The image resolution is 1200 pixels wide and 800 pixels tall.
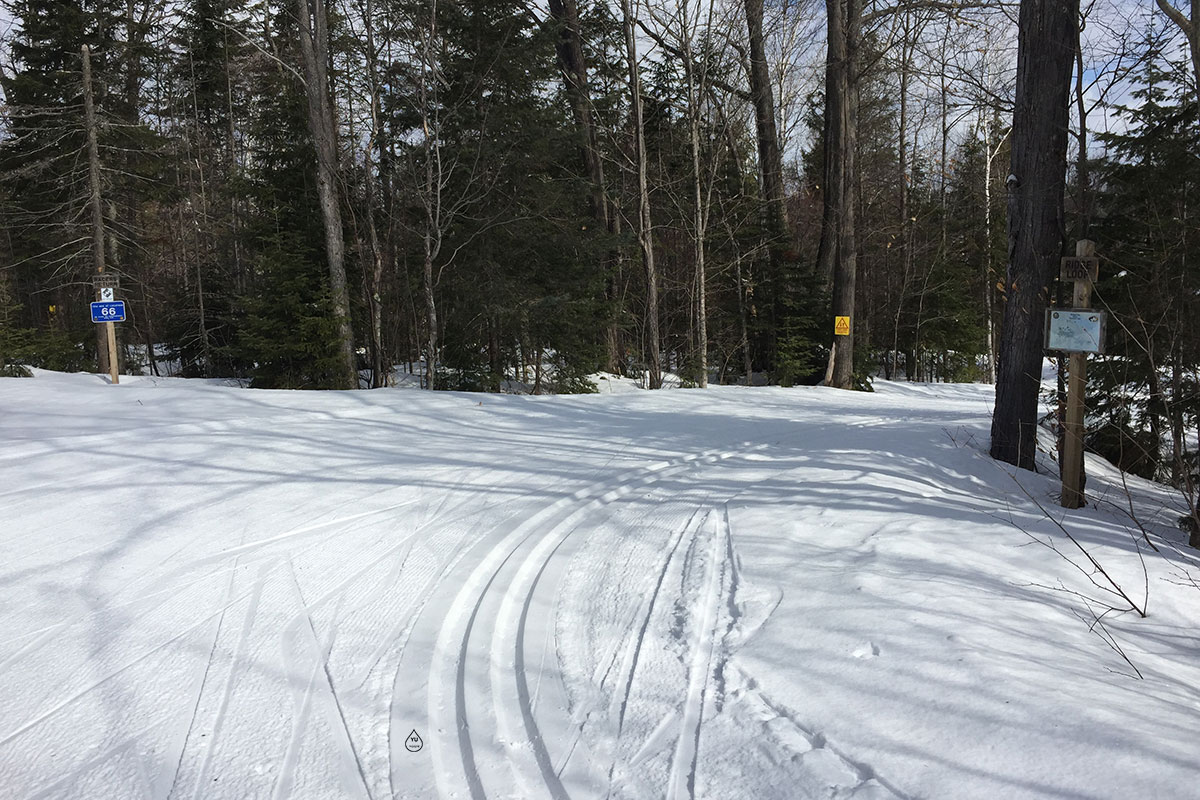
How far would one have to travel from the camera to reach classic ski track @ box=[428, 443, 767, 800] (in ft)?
8.23

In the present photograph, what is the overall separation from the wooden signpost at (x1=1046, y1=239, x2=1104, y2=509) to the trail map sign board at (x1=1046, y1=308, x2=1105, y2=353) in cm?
1

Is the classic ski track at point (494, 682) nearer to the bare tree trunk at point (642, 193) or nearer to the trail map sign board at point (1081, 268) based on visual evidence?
the trail map sign board at point (1081, 268)

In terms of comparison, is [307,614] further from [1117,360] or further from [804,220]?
[804,220]

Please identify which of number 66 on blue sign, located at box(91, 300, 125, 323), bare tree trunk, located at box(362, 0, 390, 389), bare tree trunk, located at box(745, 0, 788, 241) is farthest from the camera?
bare tree trunk, located at box(745, 0, 788, 241)

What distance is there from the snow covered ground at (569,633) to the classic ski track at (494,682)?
0.05 feet

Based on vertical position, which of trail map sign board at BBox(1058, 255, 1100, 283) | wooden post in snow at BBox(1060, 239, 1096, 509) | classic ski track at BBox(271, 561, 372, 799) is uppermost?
trail map sign board at BBox(1058, 255, 1100, 283)

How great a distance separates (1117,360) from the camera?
8453 millimetres

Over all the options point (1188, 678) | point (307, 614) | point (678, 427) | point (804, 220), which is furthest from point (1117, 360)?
point (804, 220)

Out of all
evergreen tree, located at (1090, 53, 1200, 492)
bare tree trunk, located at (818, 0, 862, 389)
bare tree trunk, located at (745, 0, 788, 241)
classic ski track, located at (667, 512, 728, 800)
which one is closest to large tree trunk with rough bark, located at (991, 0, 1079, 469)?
evergreen tree, located at (1090, 53, 1200, 492)

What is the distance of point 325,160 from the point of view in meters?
14.2

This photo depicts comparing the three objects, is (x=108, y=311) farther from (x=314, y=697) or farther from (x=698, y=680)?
(x=698, y=680)

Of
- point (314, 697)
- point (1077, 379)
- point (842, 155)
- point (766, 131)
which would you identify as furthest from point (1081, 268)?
point (766, 131)

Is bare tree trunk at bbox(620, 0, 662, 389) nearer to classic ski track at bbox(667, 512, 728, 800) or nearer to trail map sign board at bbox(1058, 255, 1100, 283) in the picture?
trail map sign board at bbox(1058, 255, 1100, 283)

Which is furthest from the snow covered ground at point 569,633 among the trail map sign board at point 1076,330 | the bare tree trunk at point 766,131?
the bare tree trunk at point 766,131
